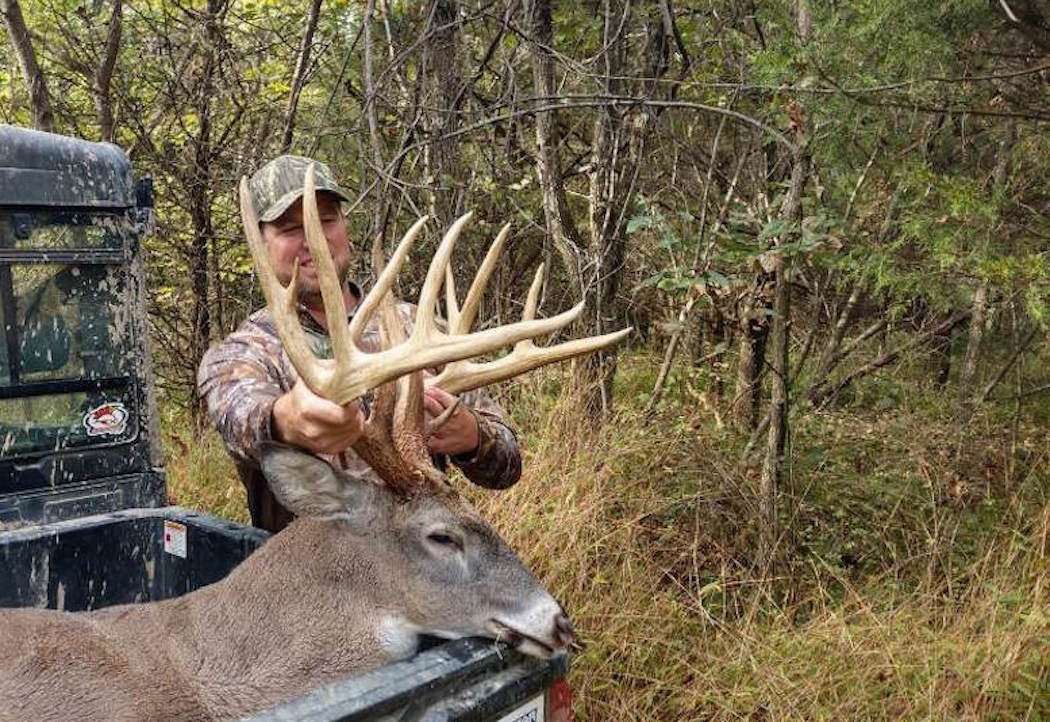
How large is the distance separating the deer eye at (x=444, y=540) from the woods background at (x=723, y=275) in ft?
4.81

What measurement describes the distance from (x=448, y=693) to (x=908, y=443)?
14.7 ft

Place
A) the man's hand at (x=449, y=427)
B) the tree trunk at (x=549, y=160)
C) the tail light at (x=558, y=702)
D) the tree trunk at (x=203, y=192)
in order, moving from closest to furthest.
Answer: the tail light at (x=558, y=702), the man's hand at (x=449, y=427), the tree trunk at (x=549, y=160), the tree trunk at (x=203, y=192)

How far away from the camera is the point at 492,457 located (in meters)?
3.36

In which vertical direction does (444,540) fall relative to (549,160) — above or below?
below

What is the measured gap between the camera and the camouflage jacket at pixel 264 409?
120 inches

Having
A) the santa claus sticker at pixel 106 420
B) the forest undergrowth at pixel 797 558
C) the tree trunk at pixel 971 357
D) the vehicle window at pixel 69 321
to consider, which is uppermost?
the vehicle window at pixel 69 321

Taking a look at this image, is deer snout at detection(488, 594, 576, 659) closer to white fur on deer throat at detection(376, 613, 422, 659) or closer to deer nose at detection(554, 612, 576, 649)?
deer nose at detection(554, 612, 576, 649)

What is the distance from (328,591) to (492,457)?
870 mm

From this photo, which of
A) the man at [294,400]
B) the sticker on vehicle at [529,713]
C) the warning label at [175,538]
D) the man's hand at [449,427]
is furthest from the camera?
the warning label at [175,538]

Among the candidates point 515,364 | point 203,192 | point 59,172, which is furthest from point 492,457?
point 203,192

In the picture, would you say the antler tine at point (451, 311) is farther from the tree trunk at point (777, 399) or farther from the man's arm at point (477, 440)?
the tree trunk at point (777, 399)

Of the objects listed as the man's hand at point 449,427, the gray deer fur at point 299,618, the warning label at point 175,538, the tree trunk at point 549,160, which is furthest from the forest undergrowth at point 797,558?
the warning label at point 175,538

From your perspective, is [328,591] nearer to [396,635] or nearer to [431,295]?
[396,635]

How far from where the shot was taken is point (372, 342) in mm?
3732
